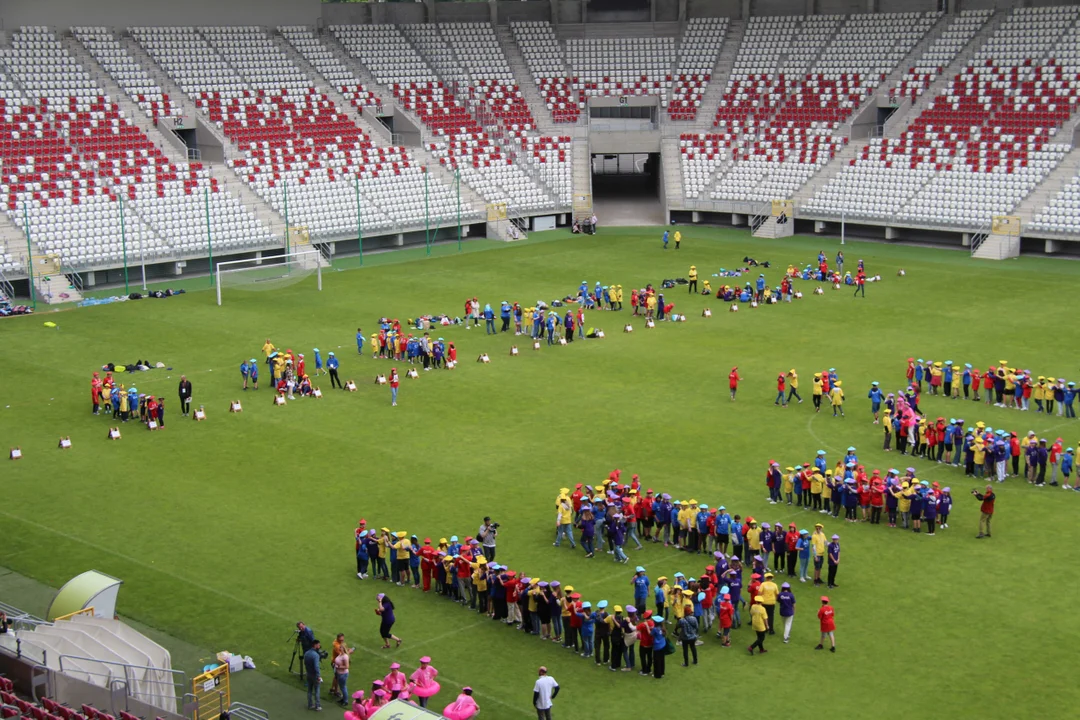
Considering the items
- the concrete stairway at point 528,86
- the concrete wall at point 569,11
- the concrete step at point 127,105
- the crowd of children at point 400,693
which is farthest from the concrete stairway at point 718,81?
the crowd of children at point 400,693

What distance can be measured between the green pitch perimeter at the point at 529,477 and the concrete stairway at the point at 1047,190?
209 inches

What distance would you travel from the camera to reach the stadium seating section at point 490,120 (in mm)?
57312

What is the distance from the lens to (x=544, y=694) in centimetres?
1933

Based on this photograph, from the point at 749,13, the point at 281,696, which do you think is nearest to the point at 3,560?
the point at 281,696

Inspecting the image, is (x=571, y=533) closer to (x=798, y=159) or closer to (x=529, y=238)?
(x=529, y=238)

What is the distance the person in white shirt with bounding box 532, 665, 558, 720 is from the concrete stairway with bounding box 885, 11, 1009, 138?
170 feet

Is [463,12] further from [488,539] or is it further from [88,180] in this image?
[488,539]

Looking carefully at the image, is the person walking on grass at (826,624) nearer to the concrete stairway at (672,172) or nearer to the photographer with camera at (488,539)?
the photographer with camera at (488,539)

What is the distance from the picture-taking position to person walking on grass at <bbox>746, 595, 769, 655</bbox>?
71.5 feet

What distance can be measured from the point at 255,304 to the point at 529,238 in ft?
59.0

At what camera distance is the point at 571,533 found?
2623 centimetres

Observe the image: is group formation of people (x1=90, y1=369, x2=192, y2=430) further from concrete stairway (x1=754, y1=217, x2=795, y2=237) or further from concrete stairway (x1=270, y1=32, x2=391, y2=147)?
concrete stairway (x1=754, y1=217, x2=795, y2=237)

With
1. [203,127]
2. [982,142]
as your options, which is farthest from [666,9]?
[203,127]

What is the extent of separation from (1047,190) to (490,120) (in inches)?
1111
